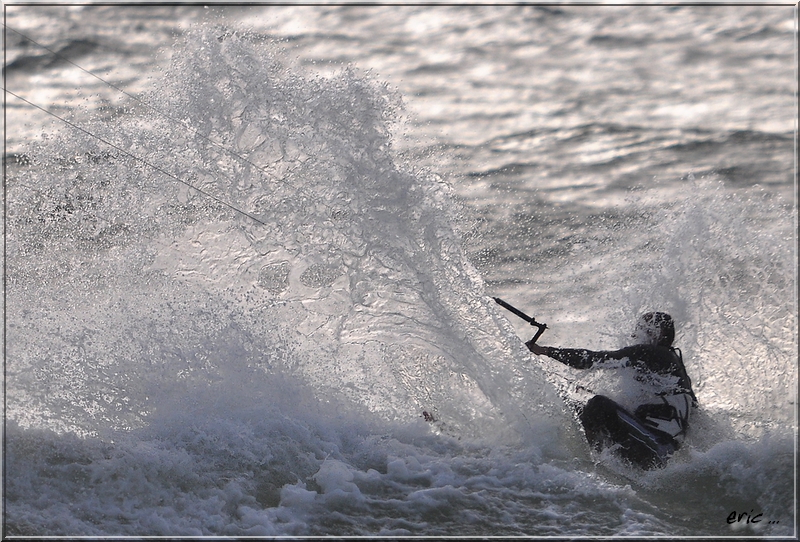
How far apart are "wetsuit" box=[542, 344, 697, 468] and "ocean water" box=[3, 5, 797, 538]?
0.18m

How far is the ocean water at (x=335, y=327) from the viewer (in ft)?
19.2

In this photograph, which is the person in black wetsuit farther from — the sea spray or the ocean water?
the sea spray

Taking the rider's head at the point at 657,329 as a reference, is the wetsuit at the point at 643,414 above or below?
below

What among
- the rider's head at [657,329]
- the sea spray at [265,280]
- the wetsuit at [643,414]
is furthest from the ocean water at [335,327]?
the rider's head at [657,329]

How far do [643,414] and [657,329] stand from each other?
0.74 metres

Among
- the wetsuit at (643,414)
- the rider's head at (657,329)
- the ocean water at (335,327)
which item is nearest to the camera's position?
the ocean water at (335,327)

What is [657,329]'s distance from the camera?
700 cm

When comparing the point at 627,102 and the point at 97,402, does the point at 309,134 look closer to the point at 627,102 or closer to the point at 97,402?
the point at 97,402

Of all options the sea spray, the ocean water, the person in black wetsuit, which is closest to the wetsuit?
the person in black wetsuit

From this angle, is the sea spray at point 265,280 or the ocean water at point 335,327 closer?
the ocean water at point 335,327

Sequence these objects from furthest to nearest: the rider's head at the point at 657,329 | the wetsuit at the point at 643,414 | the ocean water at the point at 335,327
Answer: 1. the rider's head at the point at 657,329
2. the wetsuit at the point at 643,414
3. the ocean water at the point at 335,327

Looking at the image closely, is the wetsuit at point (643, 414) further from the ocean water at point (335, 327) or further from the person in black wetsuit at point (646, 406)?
the ocean water at point (335, 327)

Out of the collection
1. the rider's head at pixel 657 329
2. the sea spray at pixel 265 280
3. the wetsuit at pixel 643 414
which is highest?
the sea spray at pixel 265 280

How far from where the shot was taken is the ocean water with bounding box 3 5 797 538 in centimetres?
585
